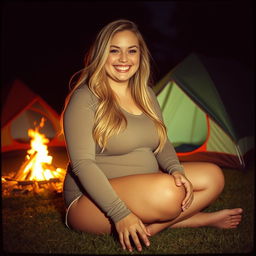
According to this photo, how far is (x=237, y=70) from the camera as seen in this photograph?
22.1ft

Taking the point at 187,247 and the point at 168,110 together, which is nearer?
the point at 187,247

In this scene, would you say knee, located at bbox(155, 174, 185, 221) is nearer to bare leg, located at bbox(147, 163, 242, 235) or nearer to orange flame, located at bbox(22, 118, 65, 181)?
bare leg, located at bbox(147, 163, 242, 235)

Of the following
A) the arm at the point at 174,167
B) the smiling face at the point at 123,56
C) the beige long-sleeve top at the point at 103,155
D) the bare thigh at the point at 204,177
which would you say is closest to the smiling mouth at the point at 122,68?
the smiling face at the point at 123,56

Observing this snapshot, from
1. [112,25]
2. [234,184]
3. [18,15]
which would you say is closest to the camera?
[112,25]

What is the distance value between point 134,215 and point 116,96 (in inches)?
35.1

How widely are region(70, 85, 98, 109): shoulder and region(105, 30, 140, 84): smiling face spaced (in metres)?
0.23

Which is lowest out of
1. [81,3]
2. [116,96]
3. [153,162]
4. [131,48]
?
[153,162]

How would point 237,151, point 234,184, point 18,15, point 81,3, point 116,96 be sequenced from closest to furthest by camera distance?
point 116,96 < point 234,184 < point 237,151 < point 18,15 < point 81,3

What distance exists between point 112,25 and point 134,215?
4.04ft

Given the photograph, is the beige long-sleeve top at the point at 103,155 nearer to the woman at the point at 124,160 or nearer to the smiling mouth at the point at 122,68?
the woman at the point at 124,160

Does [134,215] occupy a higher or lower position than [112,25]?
lower

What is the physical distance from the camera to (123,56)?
239 cm

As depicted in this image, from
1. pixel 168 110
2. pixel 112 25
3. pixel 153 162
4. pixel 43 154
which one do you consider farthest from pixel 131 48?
pixel 168 110

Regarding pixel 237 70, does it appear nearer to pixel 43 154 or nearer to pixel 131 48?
pixel 43 154
